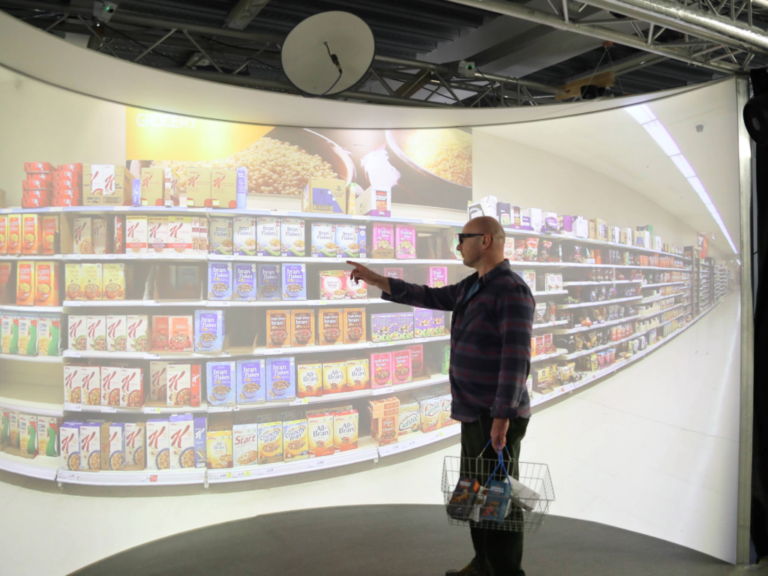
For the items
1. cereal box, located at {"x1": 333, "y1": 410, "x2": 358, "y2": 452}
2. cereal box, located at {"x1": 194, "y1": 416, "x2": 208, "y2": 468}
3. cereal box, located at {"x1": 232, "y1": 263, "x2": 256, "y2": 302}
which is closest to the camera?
cereal box, located at {"x1": 194, "y1": 416, "x2": 208, "y2": 468}

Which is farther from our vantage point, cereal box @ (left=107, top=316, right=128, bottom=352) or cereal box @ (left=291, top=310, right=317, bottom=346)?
cereal box @ (left=291, top=310, right=317, bottom=346)

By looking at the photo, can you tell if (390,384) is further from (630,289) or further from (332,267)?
(630,289)

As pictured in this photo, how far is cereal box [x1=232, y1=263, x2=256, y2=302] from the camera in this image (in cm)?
314

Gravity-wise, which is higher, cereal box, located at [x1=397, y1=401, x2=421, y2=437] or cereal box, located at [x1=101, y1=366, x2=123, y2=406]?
cereal box, located at [x1=101, y1=366, x2=123, y2=406]

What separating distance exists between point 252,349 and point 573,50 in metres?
4.19

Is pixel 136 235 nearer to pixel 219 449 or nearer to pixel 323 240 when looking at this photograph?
pixel 323 240

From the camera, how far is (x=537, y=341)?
12.0 feet

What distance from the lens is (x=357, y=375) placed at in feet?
11.3

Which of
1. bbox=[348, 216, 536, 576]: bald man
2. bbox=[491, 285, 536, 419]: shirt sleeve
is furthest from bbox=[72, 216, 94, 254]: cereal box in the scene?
bbox=[491, 285, 536, 419]: shirt sleeve

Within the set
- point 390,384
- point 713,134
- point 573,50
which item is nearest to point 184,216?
point 390,384

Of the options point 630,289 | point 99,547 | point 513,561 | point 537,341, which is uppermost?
point 630,289

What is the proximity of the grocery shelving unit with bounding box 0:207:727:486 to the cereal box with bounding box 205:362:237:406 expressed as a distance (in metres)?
0.05

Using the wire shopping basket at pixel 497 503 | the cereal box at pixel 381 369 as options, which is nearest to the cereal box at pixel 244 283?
the cereal box at pixel 381 369

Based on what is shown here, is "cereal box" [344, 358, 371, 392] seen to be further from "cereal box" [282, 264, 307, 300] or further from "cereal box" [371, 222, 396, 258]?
"cereal box" [371, 222, 396, 258]
